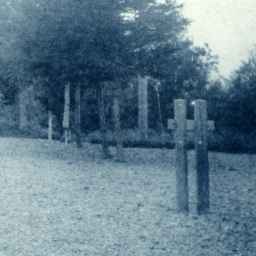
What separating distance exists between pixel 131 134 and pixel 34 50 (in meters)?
13.5

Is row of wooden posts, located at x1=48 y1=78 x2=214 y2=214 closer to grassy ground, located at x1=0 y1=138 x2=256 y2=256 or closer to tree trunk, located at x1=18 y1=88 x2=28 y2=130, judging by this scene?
grassy ground, located at x1=0 y1=138 x2=256 y2=256

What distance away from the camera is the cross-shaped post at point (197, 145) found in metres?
9.60

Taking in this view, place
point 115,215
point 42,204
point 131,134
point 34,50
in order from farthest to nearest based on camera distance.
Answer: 1. point 131,134
2. point 34,50
3. point 42,204
4. point 115,215

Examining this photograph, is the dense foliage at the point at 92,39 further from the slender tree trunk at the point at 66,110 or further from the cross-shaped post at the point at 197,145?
the cross-shaped post at the point at 197,145

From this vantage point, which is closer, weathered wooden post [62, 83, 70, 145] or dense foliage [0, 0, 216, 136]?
dense foliage [0, 0, 216, 136]

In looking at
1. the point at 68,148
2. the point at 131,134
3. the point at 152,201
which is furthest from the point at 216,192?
the point at 131,134

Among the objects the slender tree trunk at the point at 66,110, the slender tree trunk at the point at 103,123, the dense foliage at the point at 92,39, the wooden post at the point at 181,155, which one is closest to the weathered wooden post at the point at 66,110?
the slender tree trunk at the point at 66,110

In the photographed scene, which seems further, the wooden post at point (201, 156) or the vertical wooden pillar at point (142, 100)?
the vertical wooden pillar at point (142, 100)

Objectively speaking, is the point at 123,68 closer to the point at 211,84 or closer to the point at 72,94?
the point at 72,94

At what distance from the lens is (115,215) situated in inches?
369

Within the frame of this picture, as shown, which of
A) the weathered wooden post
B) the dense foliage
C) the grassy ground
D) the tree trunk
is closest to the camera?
the grassy ground

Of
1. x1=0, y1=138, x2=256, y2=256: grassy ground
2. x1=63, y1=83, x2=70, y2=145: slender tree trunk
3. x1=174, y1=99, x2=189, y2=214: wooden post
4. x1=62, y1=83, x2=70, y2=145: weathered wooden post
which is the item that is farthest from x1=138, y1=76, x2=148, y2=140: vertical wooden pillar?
x1=174, y1=99, x2=189, y2=214: wooden post

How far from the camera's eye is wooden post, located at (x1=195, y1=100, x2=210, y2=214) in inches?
378

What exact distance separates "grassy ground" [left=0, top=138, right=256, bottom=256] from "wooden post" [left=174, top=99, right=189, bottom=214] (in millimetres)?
254
